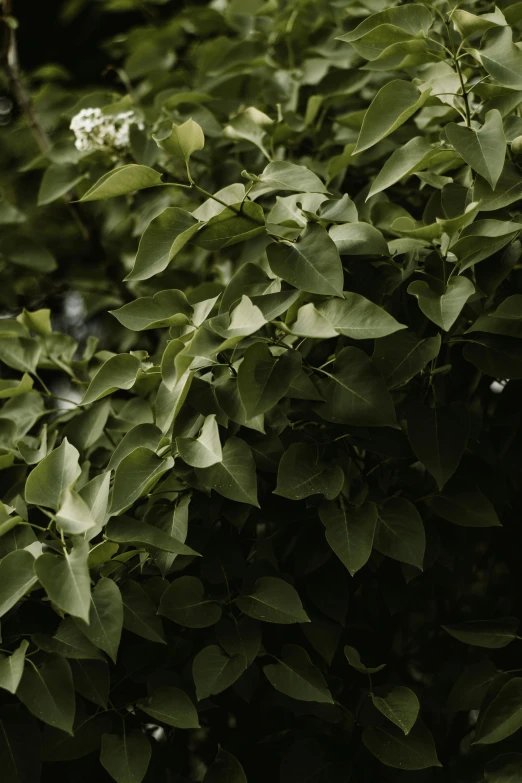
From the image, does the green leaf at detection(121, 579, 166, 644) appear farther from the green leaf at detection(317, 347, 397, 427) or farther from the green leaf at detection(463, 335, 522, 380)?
the green leaf at detection(463, 335, 522, 380)

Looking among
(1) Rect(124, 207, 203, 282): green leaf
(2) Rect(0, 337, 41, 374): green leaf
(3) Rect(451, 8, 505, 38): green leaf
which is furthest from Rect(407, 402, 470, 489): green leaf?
(2) Rect(0, 337, 41, 374): green leaf

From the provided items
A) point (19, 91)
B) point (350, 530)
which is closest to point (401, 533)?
point (350, 530)

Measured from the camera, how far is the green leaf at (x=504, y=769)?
77 cm

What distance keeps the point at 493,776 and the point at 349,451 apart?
1.21ft

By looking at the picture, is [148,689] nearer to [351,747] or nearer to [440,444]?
[351,747]

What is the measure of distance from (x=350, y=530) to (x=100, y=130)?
2.64ft

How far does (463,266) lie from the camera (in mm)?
793

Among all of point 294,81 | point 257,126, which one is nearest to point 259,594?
point 257,126

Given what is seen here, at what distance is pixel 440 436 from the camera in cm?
78

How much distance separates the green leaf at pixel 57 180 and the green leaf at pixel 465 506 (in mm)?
812

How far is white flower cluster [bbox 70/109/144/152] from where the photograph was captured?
1206 mm

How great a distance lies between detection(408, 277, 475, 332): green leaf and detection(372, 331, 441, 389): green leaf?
35mm

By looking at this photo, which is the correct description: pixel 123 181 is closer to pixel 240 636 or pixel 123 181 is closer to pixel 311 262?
pixel 311 262

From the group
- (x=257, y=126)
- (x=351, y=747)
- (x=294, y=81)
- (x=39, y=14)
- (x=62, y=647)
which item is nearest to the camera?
(x=62, y=647)
